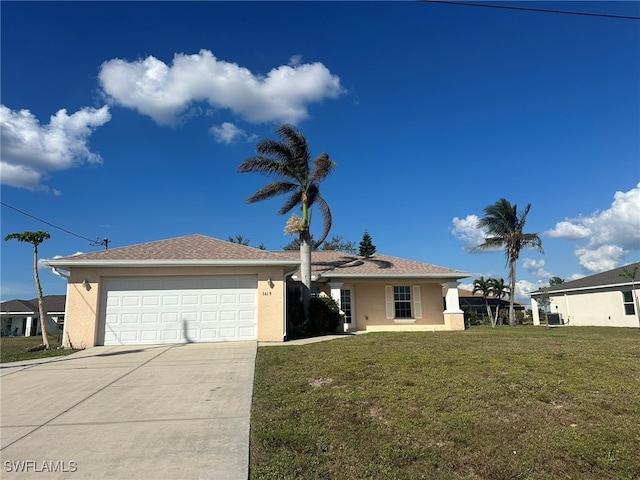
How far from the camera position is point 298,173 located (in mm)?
17109

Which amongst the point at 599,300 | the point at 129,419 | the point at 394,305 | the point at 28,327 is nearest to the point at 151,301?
the point at 129,419

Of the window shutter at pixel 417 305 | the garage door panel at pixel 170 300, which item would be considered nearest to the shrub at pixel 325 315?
the window shutter at pixel 417 305

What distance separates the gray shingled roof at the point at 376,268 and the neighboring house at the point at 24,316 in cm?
3050

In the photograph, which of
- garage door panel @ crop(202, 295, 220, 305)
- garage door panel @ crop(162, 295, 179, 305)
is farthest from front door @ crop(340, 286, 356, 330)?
garage door panel @ crop(162, 295, 179, 305)

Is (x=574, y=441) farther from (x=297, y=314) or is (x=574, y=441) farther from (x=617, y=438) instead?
(x=297, y=314)

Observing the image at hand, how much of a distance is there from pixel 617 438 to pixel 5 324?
50144 mm

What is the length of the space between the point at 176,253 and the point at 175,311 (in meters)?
2.00

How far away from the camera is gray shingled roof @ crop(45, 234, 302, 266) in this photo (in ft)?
42.8

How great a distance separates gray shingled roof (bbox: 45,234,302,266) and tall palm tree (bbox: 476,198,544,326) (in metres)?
22.9

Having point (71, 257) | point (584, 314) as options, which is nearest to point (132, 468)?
point (71, 257)

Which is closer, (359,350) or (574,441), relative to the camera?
(574,441)

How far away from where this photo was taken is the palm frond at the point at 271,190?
17172 mm

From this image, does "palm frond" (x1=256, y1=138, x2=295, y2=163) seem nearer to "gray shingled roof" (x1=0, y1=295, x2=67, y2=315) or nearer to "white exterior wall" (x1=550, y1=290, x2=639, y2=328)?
"white exterior wall" (x1=550, y1=290, x2=639, y2=328)

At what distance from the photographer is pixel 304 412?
5203 millimetres
